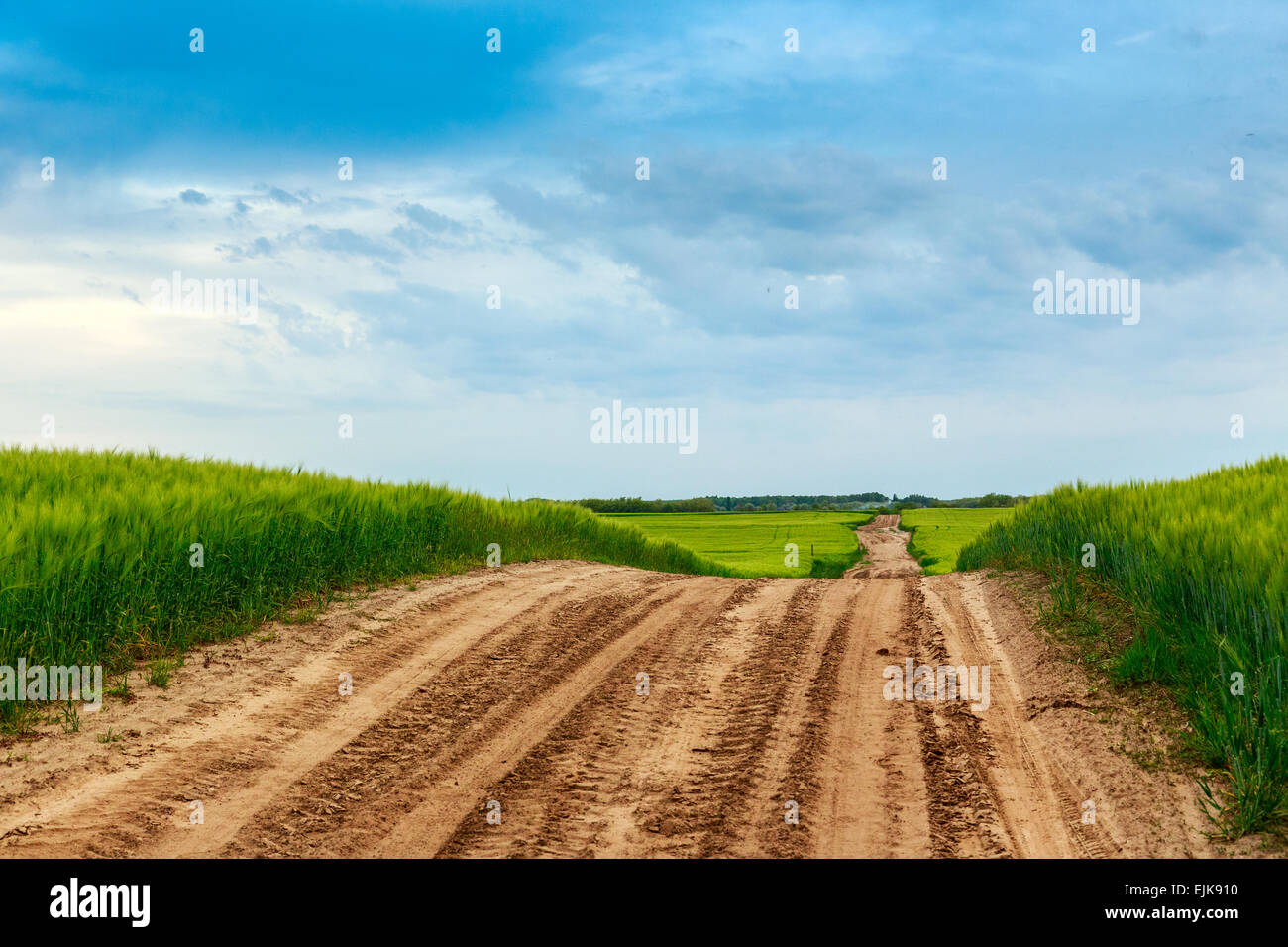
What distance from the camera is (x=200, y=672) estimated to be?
26.8ft

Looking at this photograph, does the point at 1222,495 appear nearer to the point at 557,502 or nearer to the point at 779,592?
the point at 779,592

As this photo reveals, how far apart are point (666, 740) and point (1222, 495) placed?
29.0ft

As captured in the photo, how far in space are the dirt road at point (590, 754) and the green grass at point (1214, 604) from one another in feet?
1.46

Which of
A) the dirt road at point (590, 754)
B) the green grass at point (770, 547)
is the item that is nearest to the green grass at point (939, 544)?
the green grass at point (770, 547)

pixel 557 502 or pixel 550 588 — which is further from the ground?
pixel 557 502

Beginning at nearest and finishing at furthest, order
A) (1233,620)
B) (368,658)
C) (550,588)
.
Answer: (1233,620) < (368,658) < (550,588)

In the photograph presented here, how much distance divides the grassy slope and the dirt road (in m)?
0.74

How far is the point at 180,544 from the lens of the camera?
9258 mm

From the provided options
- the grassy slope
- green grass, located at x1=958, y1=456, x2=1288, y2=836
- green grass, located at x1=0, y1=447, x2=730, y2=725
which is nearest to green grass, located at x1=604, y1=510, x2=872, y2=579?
the grassy slope

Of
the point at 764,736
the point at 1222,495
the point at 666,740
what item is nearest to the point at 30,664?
the point at 666,740

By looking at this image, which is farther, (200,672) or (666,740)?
(200,672)

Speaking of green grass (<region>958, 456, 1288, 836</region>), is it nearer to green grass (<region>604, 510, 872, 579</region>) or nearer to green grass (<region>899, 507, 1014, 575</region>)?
green grass (<region>604, 510, 872, 579</region>)

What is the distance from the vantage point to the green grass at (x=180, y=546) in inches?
311

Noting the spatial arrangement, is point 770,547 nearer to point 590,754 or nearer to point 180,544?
point 180,544
